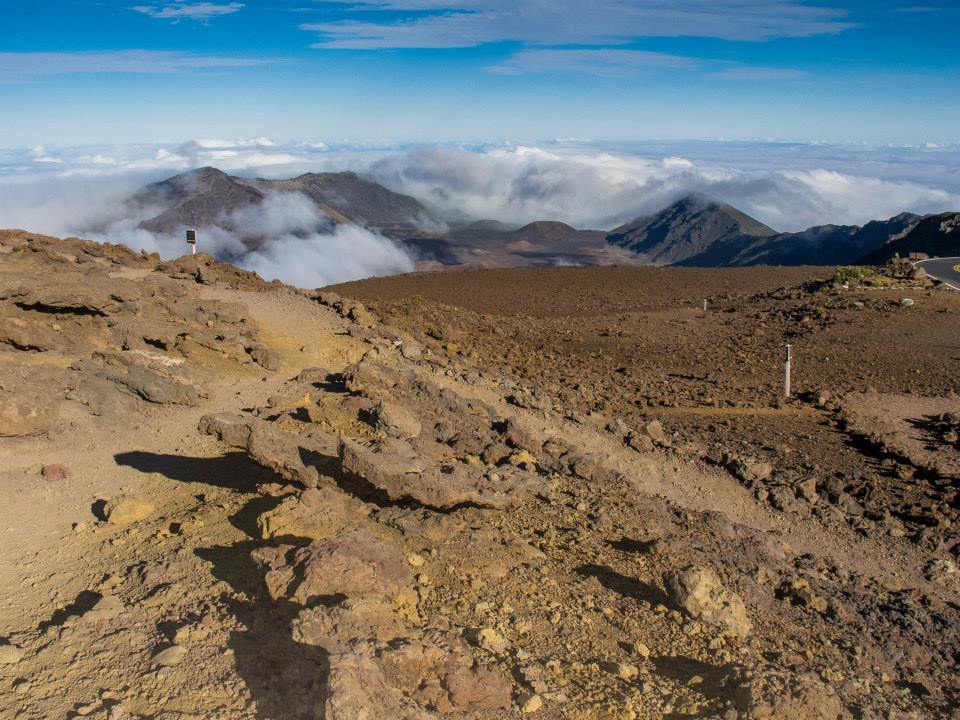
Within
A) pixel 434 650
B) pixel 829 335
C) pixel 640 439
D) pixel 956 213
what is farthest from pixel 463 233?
pixel 434 650

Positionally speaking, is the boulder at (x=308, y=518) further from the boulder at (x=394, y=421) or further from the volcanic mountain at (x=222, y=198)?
the volcanic mountain at (x=222, y=198)

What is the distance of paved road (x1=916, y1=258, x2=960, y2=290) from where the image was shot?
2272cm

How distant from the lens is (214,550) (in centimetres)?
501

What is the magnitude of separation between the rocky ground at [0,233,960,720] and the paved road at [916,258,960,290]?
36.2ft

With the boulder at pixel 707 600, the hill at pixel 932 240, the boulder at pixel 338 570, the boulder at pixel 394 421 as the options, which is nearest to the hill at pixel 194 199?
the hill at pixel 932 240

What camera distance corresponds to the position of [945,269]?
25.5m

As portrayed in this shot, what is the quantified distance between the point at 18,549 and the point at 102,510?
27.3 inches

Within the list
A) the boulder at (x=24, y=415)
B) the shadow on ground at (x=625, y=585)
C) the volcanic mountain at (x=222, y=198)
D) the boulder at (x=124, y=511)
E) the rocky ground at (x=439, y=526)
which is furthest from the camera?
the volcanic mountain at (x=222, y=198)

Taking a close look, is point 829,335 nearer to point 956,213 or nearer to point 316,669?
point 316,669

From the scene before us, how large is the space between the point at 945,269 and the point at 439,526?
85.9ft

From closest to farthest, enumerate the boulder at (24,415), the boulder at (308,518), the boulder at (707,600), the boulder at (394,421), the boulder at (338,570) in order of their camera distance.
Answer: the boulder at (338,570), the boulder at (707,600), the boulder at (308,518), the boulder at (24,415), the boulder at (394,421)

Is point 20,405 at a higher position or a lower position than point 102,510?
higher

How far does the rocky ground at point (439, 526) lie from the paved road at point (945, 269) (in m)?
11.0

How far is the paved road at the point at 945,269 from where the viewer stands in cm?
2272
